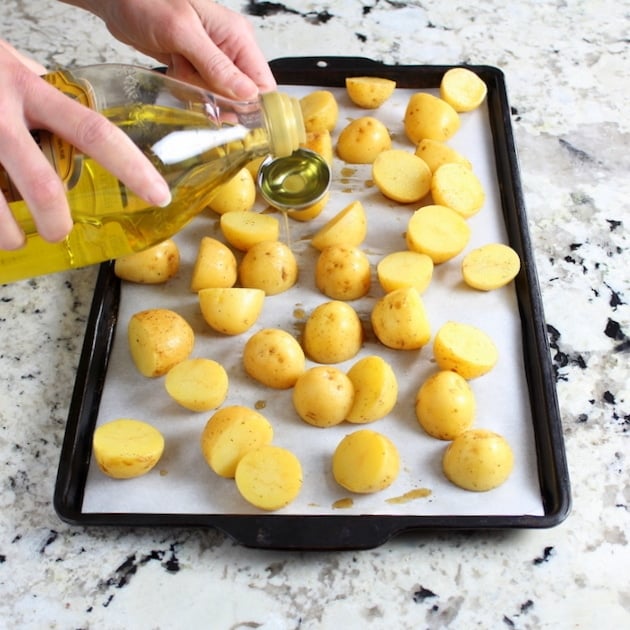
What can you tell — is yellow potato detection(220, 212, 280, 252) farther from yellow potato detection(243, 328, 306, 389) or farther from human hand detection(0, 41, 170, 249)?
human hand detection(0, 41, 170, 249)

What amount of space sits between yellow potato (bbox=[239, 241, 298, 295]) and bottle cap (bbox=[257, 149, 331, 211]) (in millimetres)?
131

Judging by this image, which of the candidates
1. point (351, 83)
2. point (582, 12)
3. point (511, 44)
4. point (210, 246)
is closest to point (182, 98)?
point (210, 246)


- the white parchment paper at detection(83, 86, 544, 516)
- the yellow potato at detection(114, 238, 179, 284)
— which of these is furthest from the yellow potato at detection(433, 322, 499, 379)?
the yellow potato at detection(114, 238, 179, 284)

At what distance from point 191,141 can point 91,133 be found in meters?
0.27

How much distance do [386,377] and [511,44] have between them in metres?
0.99

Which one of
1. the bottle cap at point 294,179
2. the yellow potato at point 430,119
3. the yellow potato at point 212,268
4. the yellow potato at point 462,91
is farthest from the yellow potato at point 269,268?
the yellow potato at point 462,91

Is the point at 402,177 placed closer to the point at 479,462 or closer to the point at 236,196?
the point at 236,196

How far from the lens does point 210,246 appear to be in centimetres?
145

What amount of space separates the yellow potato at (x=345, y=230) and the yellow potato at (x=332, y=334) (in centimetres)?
15

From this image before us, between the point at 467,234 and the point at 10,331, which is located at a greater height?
the point at 467,234

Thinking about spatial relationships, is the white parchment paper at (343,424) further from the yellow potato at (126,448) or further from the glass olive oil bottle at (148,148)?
the glass olive oil bottle at (148,148)

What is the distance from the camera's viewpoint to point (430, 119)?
1.64 metres

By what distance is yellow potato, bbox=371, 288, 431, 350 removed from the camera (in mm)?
1337

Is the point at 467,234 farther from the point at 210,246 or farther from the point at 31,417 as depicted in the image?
the point at 31,417
